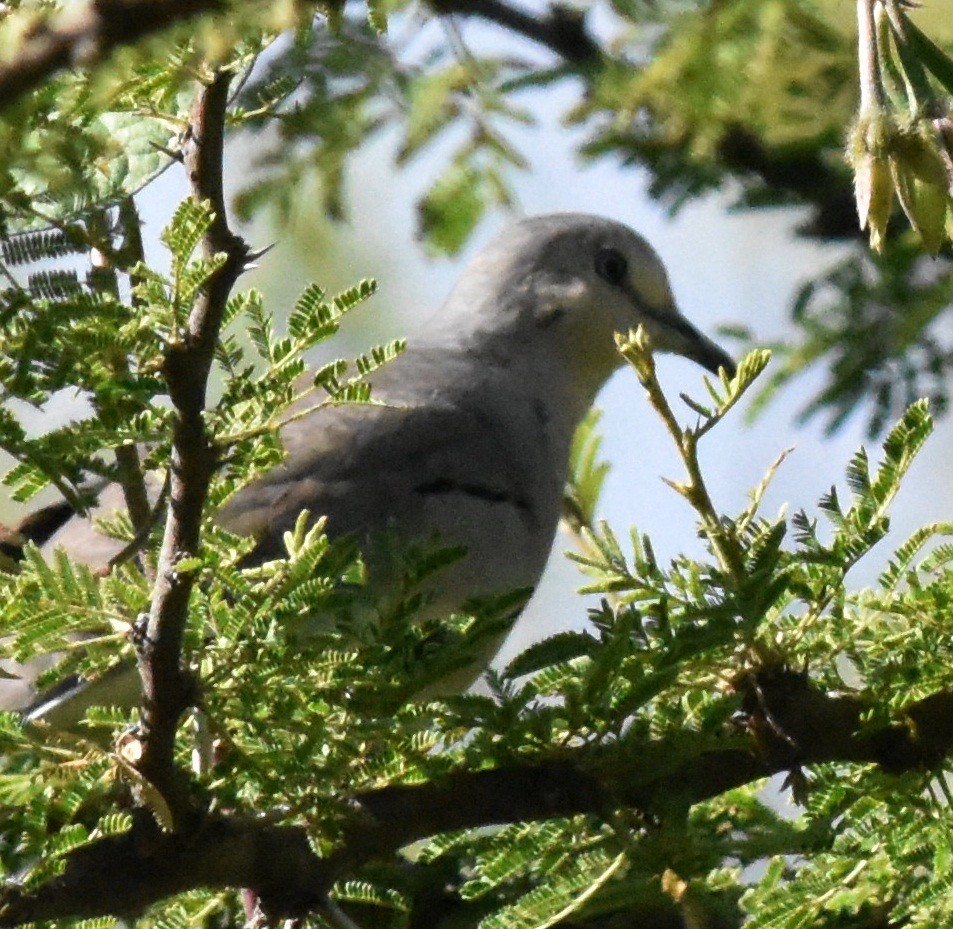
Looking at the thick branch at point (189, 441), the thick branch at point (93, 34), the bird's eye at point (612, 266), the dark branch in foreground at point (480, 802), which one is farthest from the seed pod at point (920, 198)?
the bird's eye at point (612, 266)

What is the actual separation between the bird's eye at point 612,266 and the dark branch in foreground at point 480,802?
97.1 inches

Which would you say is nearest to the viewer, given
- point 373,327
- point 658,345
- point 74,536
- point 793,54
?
point 793,54

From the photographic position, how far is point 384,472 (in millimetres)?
3096

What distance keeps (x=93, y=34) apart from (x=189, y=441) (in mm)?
744

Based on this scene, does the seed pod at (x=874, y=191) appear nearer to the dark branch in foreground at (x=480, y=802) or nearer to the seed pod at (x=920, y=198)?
the seed pod at (x=920, y=198)

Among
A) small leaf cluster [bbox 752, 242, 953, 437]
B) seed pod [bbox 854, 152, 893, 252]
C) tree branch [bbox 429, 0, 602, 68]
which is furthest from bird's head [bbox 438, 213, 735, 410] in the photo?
seed pod [bbox 854, 152, 893, 252]

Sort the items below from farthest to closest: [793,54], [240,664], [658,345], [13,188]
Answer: [658,345] < [793,54] < [240,664] < [13,188]

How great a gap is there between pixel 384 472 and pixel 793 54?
105 centimetres

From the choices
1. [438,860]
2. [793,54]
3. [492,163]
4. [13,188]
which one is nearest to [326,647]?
[438,860]

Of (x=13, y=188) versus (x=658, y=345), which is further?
(x=658, y=345)

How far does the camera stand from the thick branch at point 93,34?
2.33 ft

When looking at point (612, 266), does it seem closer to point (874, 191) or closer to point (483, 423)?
Result: point (483, 423)

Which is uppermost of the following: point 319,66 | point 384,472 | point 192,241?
point 384,472

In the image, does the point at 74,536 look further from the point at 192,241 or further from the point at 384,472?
the point at 192,241
